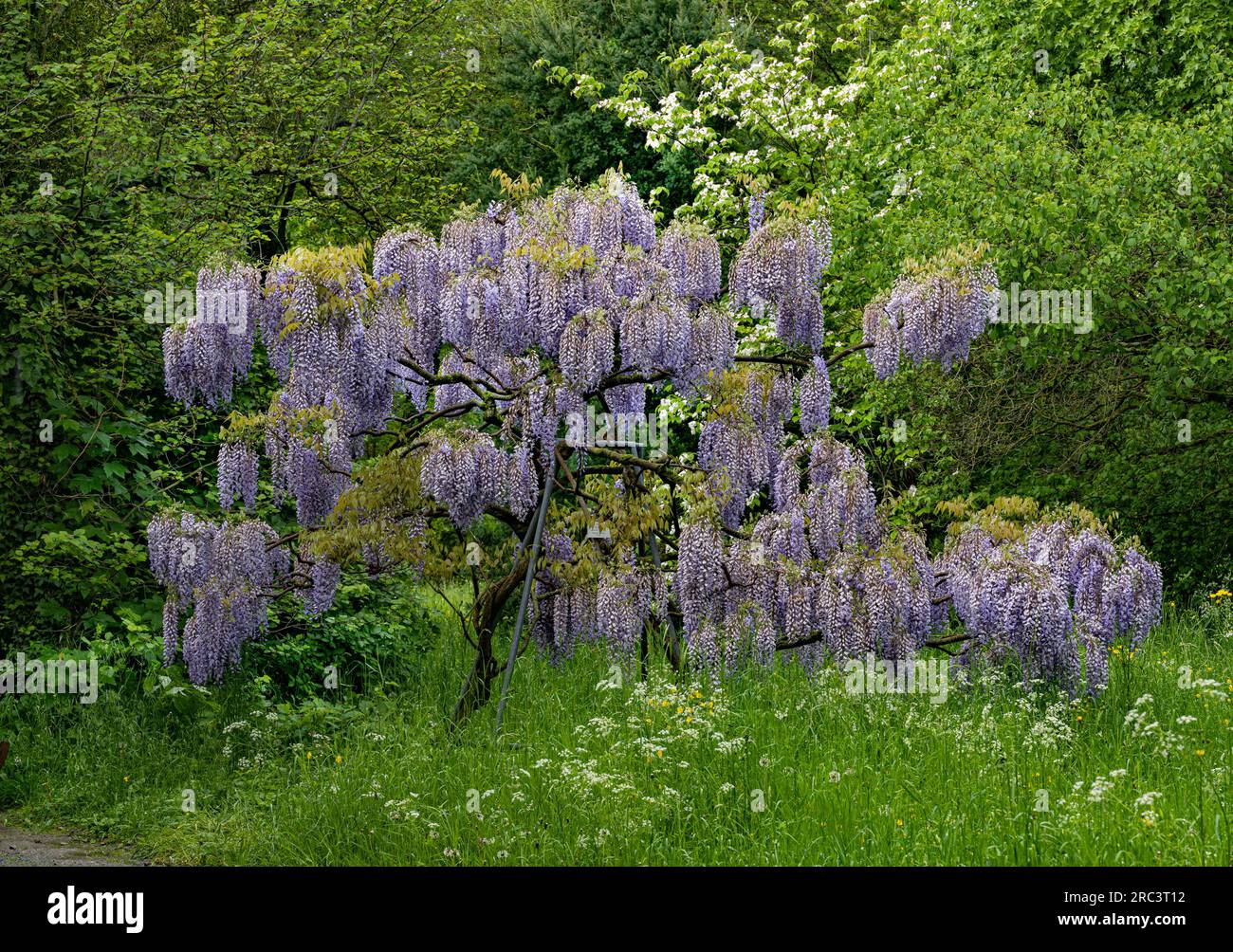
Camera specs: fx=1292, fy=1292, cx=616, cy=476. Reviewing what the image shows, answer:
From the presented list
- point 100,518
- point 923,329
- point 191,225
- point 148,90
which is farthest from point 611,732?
point 148,90

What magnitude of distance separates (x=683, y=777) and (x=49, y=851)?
387cm

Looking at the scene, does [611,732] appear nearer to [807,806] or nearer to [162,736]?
[807,806]

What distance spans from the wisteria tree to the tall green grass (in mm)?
378

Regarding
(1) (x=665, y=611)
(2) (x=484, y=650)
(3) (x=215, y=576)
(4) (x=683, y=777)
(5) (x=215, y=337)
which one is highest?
(5) (x=215, y=337)

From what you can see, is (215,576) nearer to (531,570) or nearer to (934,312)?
(531,570)

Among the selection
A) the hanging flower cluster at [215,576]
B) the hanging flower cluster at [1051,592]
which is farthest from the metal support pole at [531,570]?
the hanging flower cluster at [1051,592]

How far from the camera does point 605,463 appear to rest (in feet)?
26.7

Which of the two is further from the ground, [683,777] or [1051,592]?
[1051,592]

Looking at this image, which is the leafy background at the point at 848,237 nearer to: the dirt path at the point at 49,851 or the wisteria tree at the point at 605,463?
the dirt path at the point at 49,851

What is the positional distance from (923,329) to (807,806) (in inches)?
120

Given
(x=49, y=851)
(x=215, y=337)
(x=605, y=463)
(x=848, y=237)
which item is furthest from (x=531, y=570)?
(x=848, y=237)

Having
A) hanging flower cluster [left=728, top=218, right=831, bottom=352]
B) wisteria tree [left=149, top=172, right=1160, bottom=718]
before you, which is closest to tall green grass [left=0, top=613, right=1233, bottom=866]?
wisteria tree [left=149, top=172, right=1160, bottom=718]

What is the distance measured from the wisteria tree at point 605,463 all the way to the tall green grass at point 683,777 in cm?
38

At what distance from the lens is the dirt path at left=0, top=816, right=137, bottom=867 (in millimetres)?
7207
